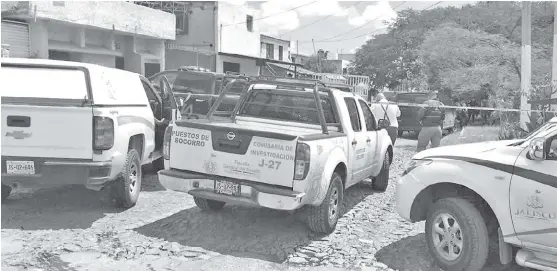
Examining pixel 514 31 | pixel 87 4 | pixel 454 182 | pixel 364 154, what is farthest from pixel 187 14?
pixel 454 182

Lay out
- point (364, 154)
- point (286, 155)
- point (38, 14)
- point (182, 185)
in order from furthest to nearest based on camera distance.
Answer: point (38, 14), point (364, 154), point (182, 185), point (286, 155)

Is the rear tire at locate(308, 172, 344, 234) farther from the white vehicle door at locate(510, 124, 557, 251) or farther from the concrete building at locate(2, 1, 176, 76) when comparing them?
the concrete building at locate(2, 1, 176, 76)

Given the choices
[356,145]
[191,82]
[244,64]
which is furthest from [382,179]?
[244,64]

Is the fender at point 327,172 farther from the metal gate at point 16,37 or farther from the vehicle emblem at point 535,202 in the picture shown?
the metal gate at point 16,37

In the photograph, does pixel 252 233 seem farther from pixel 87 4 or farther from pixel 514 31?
pixel 514 31

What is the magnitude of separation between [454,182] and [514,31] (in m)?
28.4

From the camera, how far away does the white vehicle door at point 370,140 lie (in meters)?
7.20

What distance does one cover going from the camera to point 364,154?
6.93 metres

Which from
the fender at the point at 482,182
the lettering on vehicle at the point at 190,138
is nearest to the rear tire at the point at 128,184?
the lettering on vehicle at the point at 190,138

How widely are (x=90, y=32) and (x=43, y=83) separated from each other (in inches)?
616

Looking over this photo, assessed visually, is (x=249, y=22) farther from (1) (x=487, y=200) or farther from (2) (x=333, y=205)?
(1) (x=487, y=200)

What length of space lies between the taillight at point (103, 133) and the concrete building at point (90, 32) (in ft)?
35.5

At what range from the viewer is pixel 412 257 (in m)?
5.10

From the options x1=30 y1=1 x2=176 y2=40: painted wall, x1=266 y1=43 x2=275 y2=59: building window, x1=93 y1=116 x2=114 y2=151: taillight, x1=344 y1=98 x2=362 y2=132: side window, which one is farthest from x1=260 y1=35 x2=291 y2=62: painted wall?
x1=93 y1=116 x2=114 y2=151: taillight
